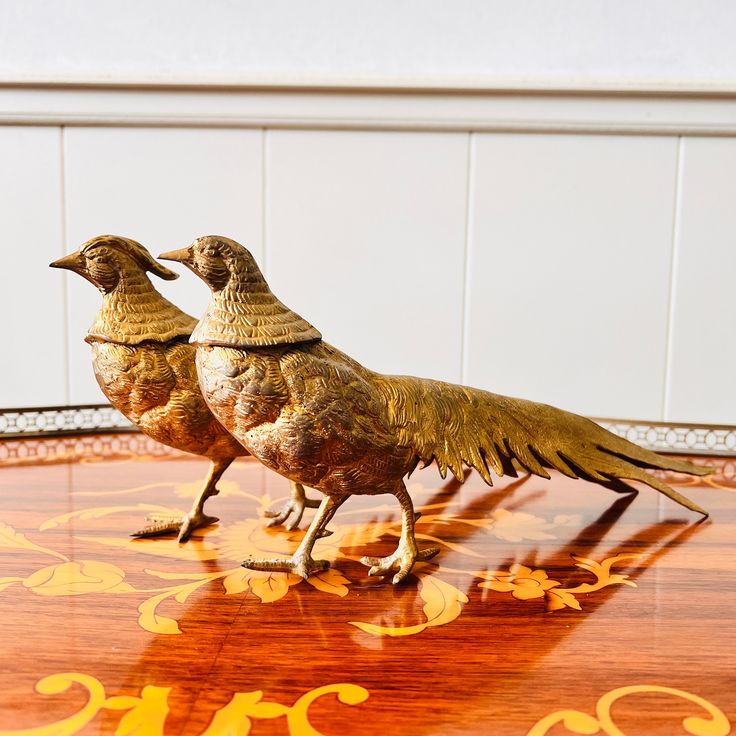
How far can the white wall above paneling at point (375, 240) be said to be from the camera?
1.37 metres

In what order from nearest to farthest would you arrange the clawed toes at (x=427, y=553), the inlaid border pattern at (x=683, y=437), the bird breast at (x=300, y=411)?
the bird breast at (x=300, y=411) → the clawed toes at (x=427, y=553) → the inlaid border pattern at (x=683, y=437)

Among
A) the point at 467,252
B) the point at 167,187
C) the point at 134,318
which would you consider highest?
the point at 167,187

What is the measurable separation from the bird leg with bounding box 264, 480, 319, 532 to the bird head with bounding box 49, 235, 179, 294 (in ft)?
1.01

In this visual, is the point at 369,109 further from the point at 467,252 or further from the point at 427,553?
the point at 427,553

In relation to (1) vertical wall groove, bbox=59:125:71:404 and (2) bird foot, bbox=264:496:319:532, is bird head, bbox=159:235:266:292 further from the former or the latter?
(1) vertical wall groove, bbox=59:125:71:404

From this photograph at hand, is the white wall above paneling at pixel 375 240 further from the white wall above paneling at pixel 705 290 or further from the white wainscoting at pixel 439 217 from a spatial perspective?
the white wall above paneling at pixel 705 290

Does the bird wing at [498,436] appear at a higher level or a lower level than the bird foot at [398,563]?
higher

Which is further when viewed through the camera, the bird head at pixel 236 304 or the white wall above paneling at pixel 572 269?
the white wall above paneling at pixel 572 269

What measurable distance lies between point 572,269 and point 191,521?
3.07 feet

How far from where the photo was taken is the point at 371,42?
1.33 m

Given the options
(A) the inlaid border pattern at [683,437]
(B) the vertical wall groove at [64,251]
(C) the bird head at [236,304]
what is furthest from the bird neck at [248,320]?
(B) the vertical wall groove at [64,251]

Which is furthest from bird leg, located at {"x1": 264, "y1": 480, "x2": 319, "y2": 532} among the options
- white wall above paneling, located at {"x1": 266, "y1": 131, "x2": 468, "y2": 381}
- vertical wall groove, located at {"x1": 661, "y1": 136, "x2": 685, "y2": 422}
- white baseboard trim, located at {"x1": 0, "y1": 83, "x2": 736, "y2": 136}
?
vertical wall groove, located at {"x1": 661, "y1": 136, "x2": 685, "y2": 422}

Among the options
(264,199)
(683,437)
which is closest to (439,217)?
(264,199)

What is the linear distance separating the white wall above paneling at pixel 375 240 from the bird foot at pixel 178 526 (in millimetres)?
700
